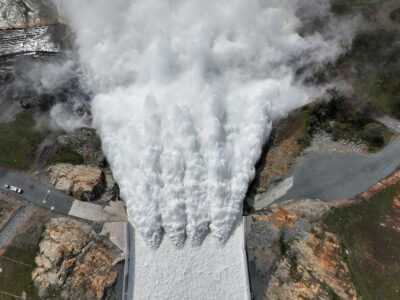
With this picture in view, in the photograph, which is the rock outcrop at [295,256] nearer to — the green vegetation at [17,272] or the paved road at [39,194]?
the paved road at [39,194]

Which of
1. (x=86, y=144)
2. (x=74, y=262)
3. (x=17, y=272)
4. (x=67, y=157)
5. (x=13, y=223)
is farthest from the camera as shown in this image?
(x=86, y=144)

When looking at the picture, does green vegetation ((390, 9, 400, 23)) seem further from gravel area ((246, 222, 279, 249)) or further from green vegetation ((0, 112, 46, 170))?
green vegetation ((0, 112, 46, 170))

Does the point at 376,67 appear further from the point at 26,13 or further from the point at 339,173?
the point at 26,13

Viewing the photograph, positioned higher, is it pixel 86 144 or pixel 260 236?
pixel 86 144

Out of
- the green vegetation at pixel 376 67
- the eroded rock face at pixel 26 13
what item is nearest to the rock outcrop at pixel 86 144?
the eroded rock face at pixel 26 13

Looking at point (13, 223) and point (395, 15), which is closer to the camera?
point (13, 223)

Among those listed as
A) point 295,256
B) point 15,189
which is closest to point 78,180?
point 15,189

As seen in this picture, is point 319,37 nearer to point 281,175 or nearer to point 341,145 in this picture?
point 341,145
